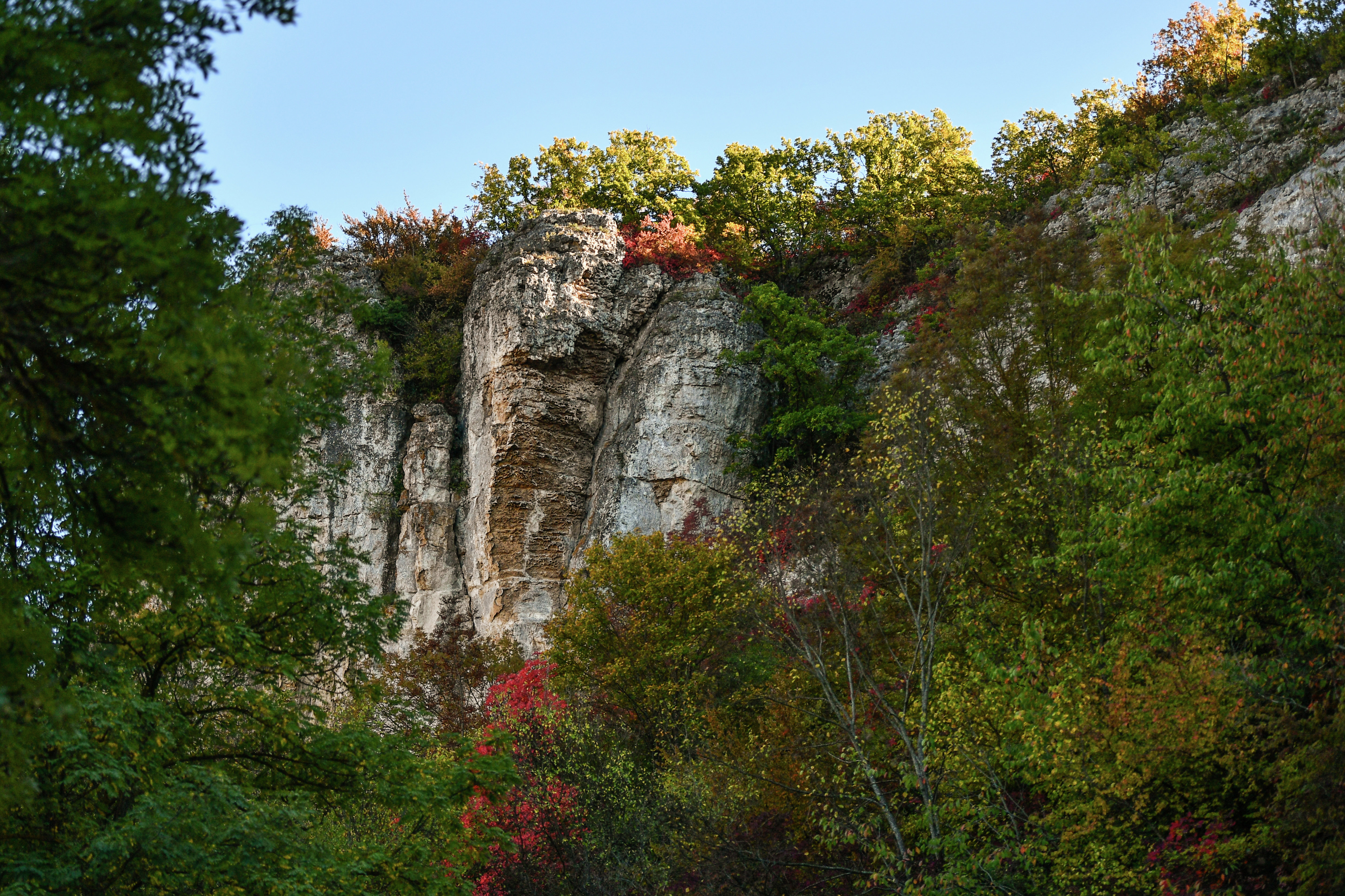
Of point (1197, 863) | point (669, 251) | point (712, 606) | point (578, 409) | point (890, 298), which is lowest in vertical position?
point (1197, 863)

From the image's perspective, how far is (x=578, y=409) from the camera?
33.5 m

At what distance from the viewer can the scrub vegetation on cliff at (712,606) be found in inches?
199

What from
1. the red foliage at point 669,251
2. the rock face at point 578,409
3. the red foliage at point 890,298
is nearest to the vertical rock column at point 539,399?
the rock face at point 578,409

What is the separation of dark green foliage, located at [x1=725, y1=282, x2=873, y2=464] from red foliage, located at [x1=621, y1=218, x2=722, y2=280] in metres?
3.57

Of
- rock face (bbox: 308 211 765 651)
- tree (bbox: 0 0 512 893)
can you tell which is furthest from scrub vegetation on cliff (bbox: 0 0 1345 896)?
rock face (bbox: 308 211 765 651)

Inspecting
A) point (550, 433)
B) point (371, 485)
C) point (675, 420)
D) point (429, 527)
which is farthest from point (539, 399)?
point (371, 485)

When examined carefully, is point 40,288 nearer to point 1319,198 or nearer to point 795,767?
point 795,767

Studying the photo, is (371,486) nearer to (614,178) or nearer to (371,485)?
(371,485)

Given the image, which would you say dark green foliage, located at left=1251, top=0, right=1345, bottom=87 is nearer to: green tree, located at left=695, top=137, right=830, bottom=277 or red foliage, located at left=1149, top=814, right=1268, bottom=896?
green tree, located at left=695, top=137, right=830, bottom=277

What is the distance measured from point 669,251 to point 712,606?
15513 millimetres

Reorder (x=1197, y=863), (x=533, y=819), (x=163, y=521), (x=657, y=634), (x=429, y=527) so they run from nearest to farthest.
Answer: (x=163, y=521) < (x=1197, y=863) < (x=533, y=819) < (x=657, y=634) < (x=429, y=527)

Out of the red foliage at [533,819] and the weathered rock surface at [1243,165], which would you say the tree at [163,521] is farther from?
the weathered rock surface at [1243,165]

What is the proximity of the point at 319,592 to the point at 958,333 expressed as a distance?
14.8 metres

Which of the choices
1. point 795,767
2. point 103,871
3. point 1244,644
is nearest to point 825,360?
point 795,767
